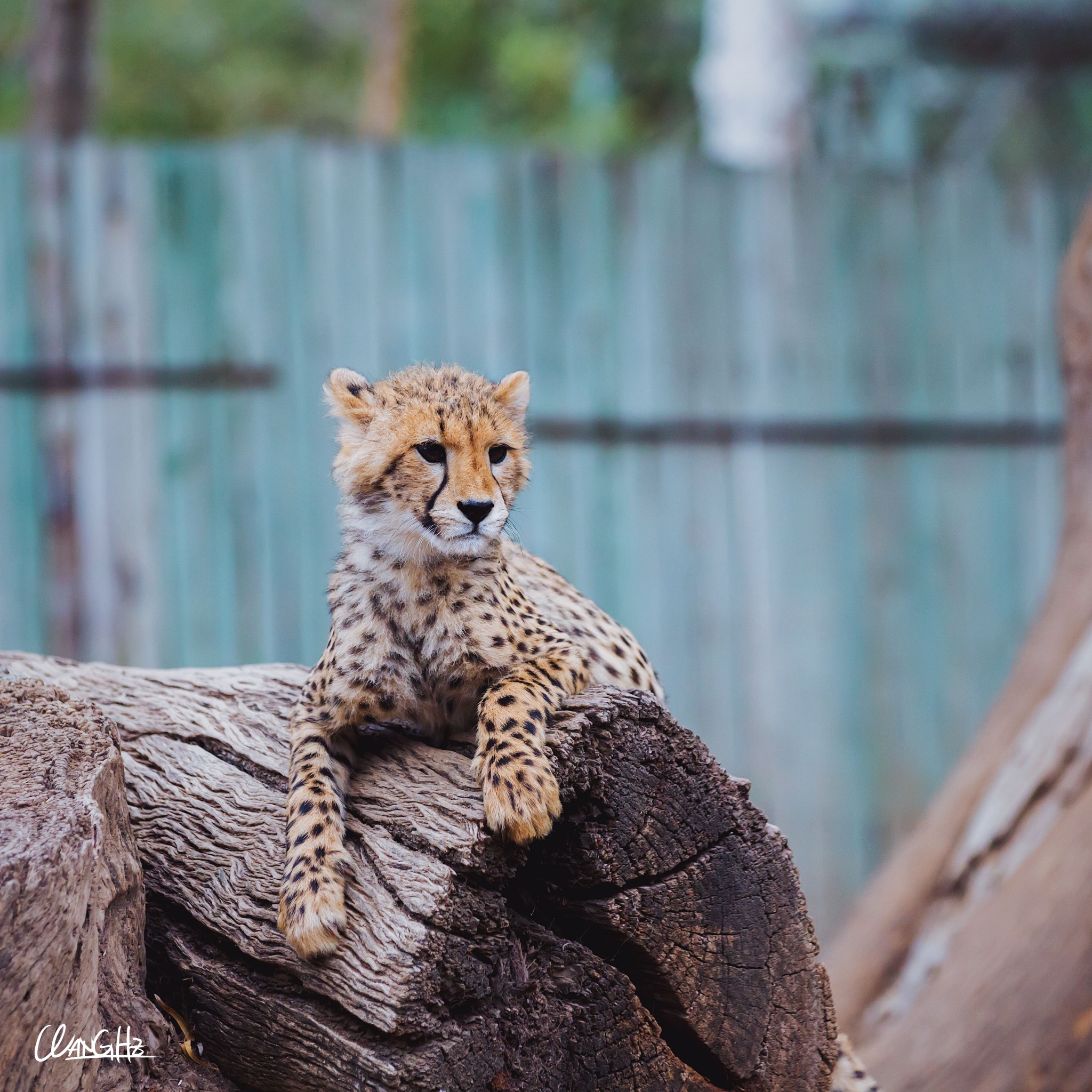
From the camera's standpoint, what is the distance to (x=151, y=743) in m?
2.95

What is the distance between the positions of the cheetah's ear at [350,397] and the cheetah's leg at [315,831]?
57cm

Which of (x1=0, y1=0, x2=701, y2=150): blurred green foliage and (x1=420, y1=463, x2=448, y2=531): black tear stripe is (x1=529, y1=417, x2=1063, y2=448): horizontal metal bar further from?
(x1=0, y1=0, x2=701, y2=150): blurred green foliage

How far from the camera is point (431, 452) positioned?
2.60 m

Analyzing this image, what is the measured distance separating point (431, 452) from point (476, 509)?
17 cm

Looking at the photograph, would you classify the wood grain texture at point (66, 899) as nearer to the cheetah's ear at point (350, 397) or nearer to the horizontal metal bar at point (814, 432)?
the cheetah's ear at point (350, 397)

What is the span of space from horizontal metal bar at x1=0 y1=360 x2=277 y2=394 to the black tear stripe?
10.5 ft

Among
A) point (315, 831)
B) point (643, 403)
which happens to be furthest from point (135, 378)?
point (315, 831)

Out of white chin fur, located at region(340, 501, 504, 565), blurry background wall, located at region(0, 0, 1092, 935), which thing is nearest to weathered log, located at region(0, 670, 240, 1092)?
white chin fur, located at region(340, 501, 504, 565)

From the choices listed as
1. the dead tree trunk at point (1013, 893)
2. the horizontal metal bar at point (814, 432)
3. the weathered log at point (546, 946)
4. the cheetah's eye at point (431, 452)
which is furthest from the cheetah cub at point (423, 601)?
the horizontal metal bar at point (814, 432)

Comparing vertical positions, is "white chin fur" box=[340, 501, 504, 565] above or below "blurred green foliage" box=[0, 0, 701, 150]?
below

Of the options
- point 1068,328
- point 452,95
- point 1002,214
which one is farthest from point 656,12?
point 1068,328

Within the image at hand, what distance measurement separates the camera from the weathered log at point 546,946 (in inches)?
86.5

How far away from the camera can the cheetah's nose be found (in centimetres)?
250

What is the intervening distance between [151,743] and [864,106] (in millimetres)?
10665
